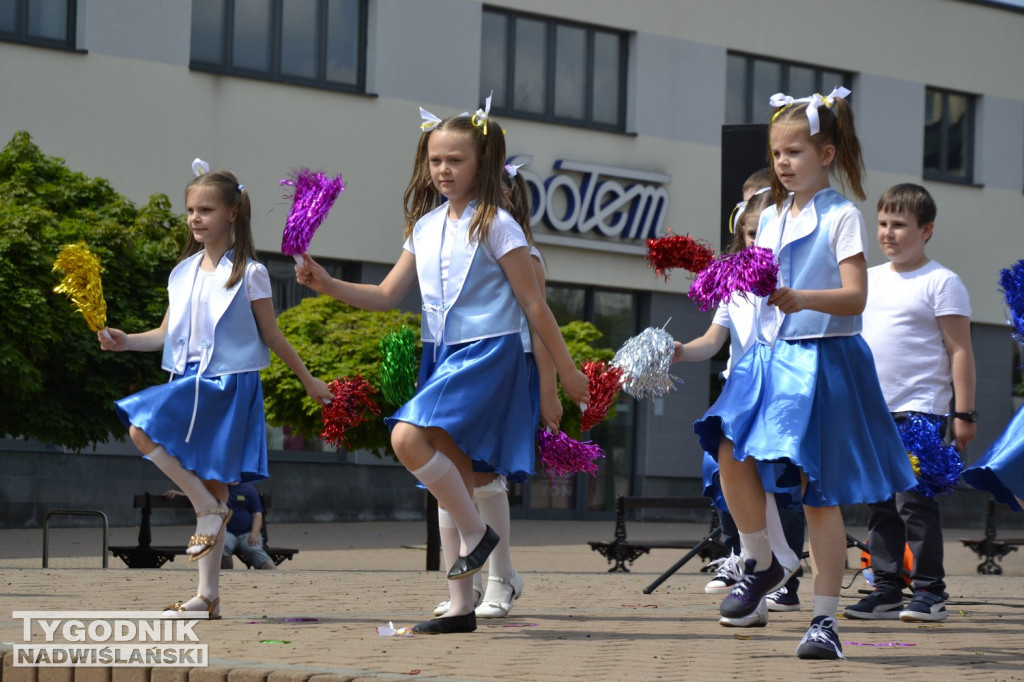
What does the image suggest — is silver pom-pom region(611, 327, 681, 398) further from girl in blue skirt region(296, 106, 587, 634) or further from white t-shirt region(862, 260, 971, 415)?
white t-shirt region(862, 260, 971, 415)

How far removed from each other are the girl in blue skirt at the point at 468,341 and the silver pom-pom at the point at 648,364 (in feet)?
1.45

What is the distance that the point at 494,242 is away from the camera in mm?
5805

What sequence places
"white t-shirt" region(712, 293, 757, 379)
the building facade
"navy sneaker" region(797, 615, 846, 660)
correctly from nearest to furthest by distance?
"navy sneaker" region(797, 615, 846, 660)
"white t-shirt" region(712, 293, 757, 379)
the building facade

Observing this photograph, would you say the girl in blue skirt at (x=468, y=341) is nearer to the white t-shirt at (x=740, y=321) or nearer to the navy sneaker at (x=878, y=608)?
the white t-shirt at (x=740, y=321)

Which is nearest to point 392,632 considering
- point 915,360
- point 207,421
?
point 207,421

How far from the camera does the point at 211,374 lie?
6441 millimetres

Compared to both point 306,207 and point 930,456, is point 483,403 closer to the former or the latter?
point 306,207

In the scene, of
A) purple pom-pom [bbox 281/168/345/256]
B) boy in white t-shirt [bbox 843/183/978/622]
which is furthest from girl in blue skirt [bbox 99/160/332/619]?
boy in white t-shirt [bbox 843/183/978/622]

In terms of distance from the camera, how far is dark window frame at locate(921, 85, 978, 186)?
26578mm

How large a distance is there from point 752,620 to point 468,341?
1.80m

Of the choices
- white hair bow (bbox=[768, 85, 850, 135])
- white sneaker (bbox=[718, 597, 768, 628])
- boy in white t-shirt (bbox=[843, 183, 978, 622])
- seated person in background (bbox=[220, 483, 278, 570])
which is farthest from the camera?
seated person in background (bbox=[220, 483, 278, 570])

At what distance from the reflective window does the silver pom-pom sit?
21.4 m

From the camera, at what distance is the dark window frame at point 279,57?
19.7 m

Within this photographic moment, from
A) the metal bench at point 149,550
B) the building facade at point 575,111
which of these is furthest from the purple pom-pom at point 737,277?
the building facade at point 575,111
